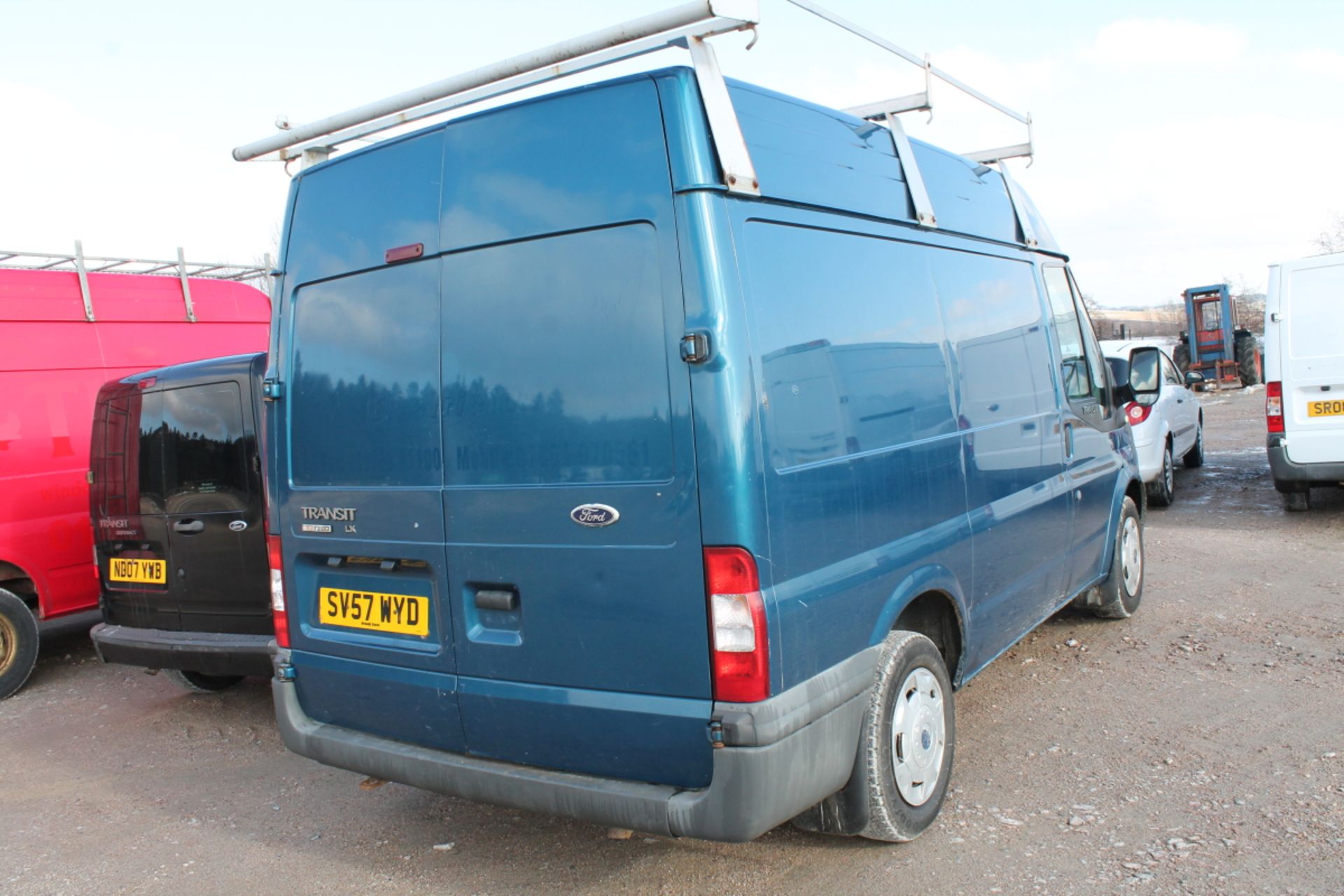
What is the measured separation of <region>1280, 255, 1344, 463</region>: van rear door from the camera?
837cm

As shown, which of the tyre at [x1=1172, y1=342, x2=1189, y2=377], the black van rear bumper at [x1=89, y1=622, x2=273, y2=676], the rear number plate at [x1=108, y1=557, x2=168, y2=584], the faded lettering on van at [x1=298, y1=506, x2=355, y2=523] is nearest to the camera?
the faded lettering on van at [x1=298, y1=506, x2=355, y2=523]

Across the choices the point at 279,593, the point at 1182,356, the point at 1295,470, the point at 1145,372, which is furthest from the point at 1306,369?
the point at 1182,356

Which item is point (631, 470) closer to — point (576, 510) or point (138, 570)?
point (576, 510)

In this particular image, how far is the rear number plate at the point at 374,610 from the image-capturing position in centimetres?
329

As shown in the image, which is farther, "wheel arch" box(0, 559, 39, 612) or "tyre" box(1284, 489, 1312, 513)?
"tyre" box(1284, 489, 1312, 513)

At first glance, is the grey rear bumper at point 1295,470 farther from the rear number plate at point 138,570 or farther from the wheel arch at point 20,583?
the wheel arch at point 20,583

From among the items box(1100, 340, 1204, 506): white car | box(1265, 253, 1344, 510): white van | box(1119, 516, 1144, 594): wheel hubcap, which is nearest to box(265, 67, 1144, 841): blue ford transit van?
box(1119, 516, 1144, 594): wheel hubcap

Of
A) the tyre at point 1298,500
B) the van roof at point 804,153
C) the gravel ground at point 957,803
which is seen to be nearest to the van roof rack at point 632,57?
the van roof at point 804,153

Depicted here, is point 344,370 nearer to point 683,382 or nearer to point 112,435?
point 683,382

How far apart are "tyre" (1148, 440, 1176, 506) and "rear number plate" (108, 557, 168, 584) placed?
863 centimetres

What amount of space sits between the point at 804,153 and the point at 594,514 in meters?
1.33

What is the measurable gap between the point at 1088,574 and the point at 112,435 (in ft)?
17.9

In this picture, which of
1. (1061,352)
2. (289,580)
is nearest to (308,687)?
(289,580)

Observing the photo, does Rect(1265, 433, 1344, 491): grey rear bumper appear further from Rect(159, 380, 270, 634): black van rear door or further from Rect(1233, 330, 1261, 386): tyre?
Rect(1233, 330, 1261, 386): tyre
